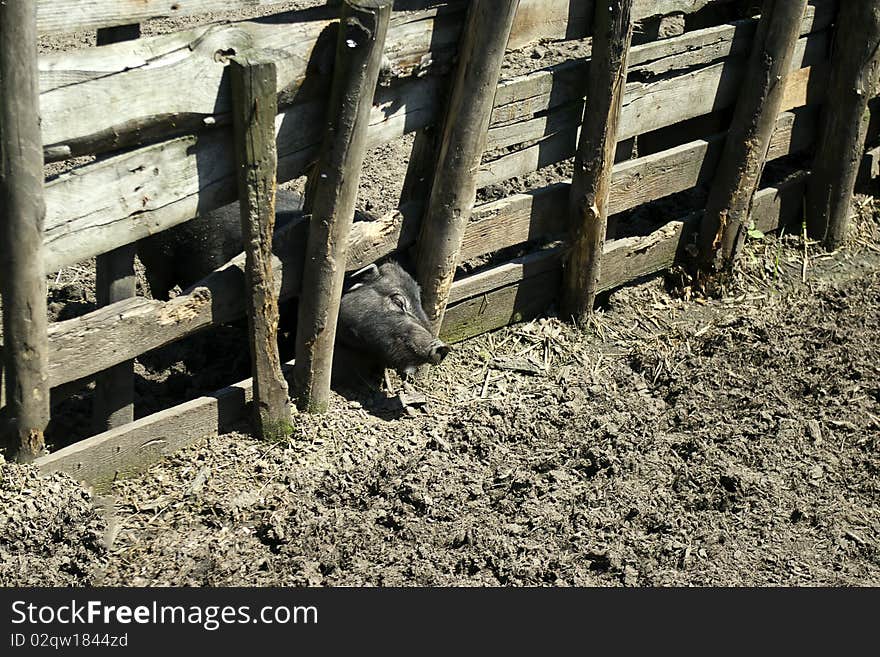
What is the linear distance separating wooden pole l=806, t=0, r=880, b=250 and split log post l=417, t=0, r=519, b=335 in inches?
109

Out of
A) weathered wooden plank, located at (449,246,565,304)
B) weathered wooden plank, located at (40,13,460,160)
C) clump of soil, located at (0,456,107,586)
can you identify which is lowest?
clump of soil, located at (0,456,107,586)

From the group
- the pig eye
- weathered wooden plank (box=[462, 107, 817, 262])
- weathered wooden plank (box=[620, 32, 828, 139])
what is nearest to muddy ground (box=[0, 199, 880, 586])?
the pig eye

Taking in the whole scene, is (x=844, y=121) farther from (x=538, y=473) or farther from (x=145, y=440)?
(x=145, y=440)

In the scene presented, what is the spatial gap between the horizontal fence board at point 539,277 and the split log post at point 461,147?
0.33 m

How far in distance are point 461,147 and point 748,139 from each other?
208 cm

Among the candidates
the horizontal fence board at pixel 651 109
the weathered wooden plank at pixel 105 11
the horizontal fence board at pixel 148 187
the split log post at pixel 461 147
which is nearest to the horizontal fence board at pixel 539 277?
the split log post at pixel 461 147

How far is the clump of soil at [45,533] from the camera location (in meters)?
3.84

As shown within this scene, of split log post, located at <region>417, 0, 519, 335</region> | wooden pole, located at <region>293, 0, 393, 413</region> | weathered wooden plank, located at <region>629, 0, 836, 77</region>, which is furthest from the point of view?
weathered wooden plank, located at <region>629, 0, 836, 77</region>

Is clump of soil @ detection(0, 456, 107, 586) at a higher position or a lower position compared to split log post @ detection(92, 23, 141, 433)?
lower

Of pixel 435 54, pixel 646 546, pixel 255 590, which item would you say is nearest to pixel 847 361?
pixel 646 546

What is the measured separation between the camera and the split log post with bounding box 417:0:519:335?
14.6 feet

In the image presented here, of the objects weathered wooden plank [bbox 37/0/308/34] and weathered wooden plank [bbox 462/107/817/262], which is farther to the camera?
weathered wooden plank [bbox 462/107/817/262]

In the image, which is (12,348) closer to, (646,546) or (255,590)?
(255,590)

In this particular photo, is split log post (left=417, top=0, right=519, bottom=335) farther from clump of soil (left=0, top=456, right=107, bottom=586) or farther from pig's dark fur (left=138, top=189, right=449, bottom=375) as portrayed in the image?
clump of soil (left=0, top=456, right=107, bottom=586)
